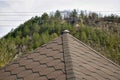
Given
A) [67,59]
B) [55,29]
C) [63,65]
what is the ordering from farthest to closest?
[55,29] → [67,59] → [63,65]

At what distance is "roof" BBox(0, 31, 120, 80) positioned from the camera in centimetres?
430

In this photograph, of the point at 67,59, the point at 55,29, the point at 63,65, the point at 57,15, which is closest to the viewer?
the point at 63,65

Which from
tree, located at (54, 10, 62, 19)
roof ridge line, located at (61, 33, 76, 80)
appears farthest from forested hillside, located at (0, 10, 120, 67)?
roof ridge line, located at (61, 33, 76, 80)

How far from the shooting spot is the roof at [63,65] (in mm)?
4302

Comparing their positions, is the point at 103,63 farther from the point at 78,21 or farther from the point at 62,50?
the point at 78,21

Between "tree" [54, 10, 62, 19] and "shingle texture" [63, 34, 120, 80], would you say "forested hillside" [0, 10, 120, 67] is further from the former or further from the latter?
"shingle texture" [63, 34, 120, 80]

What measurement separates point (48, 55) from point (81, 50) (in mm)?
688

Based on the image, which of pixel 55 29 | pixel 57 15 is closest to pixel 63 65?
pixel 55 29

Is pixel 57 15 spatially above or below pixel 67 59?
above

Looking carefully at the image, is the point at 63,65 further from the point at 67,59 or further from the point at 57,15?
the point at 57,15

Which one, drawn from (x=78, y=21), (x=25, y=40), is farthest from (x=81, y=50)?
(x=78, y=21)

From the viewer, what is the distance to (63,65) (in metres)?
4.48

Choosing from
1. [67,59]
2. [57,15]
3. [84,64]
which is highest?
[57,15]

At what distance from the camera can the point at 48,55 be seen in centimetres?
510
